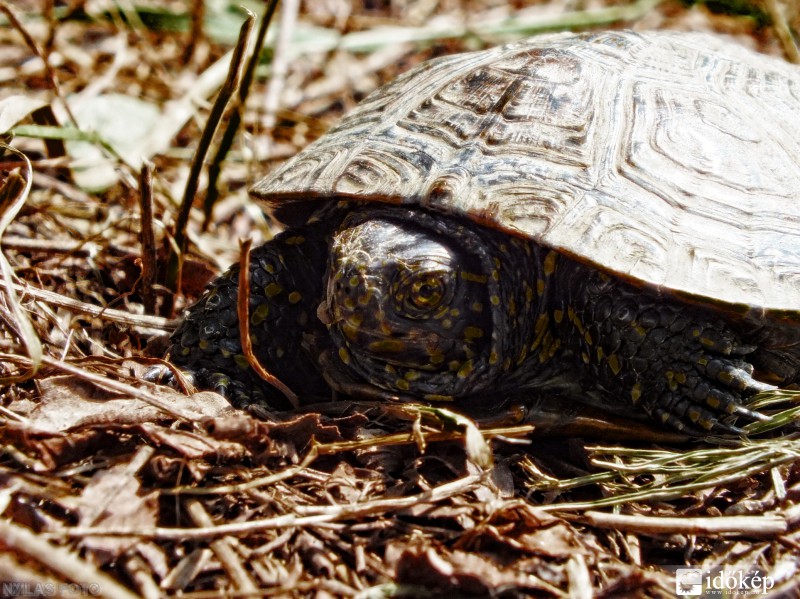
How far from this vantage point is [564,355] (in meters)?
→ 2.53

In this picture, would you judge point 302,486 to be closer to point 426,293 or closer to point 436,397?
point 436,397

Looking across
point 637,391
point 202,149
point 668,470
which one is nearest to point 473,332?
point 637,391

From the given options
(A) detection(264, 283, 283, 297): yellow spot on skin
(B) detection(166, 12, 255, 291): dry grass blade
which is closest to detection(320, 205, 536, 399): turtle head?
(A) detection(264, 283, 283, 297): yellow spot on skin

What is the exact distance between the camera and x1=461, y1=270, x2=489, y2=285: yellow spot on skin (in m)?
2.37

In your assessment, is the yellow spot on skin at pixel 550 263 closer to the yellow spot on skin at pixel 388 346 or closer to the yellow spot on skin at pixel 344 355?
the yellow spot on skin at pixel 388 346

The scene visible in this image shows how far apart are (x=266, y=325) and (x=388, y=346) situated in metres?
0.54

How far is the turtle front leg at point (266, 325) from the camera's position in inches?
101

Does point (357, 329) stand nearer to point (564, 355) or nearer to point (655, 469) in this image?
point (564, 355)

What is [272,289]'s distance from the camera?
104 inches

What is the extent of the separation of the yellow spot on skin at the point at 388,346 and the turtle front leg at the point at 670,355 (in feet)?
2.06

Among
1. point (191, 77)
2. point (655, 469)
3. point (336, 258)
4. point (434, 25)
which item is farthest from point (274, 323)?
point (434, 25)

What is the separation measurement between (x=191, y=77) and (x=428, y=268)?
3.17 m

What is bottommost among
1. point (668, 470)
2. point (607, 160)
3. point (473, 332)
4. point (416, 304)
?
point (668, 470)

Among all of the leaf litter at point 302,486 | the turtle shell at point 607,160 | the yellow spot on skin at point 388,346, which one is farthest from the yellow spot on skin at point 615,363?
the yellow spot on skin at point 388,346
